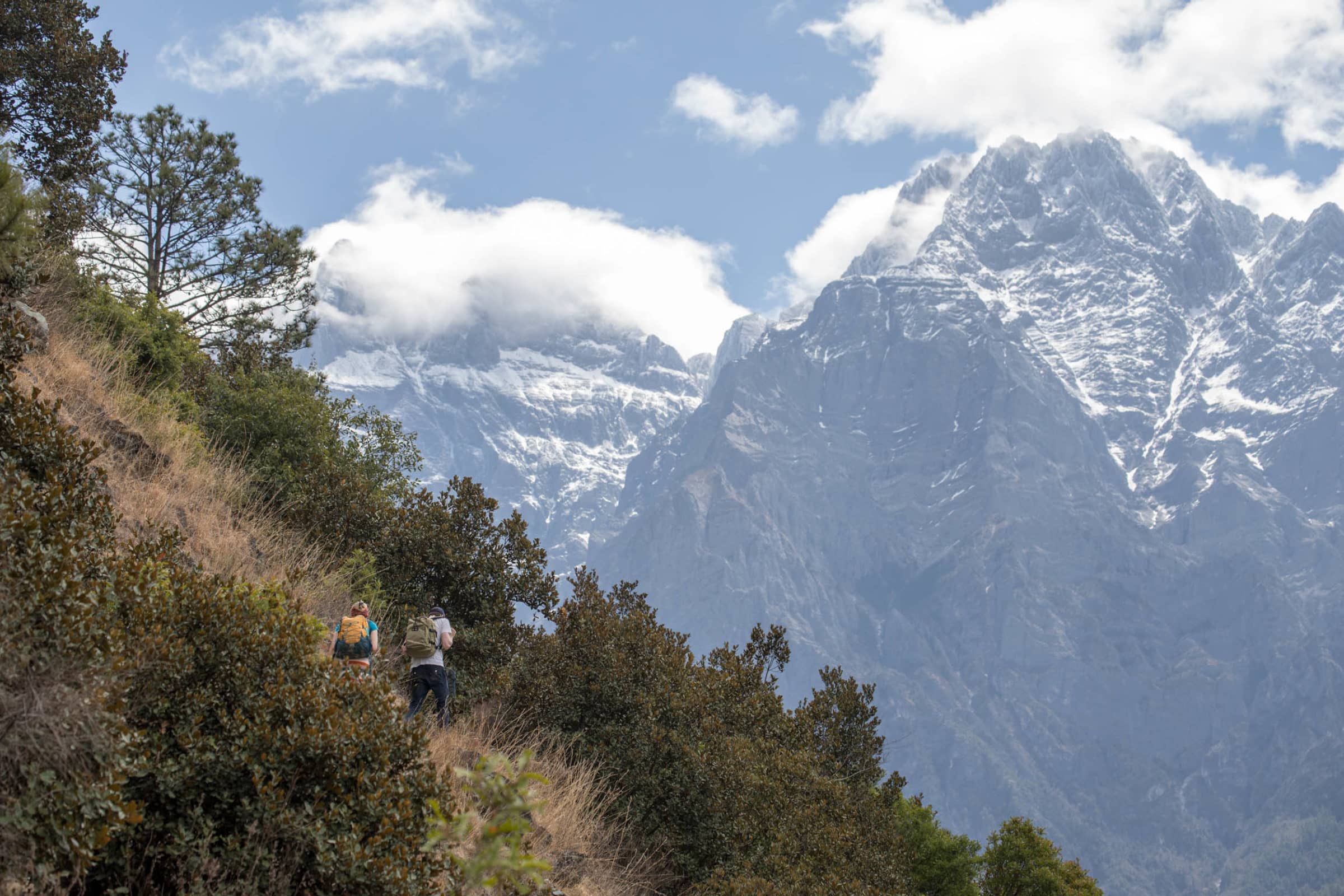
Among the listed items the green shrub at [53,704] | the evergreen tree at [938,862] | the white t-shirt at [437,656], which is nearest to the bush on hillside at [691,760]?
the white t-shirt at [437,656]

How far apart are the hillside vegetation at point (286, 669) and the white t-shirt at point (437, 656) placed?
76 centimetres

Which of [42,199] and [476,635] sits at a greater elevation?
[42,199]

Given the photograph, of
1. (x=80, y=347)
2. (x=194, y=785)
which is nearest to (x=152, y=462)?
(x=80, y=347)

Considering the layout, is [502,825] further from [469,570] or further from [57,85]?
[57,85]

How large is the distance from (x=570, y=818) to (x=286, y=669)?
22.3 feet

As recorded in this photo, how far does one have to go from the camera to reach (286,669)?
31.5ft

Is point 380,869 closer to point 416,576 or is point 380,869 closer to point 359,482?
point 416,576

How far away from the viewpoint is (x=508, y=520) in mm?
22109

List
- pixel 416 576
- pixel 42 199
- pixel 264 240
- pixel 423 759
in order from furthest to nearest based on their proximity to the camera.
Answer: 1. pixel 264 240
2. pixel 416 576
3. pixel 42 199
4. pixel 423 759

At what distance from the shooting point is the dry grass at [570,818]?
45.9 feet

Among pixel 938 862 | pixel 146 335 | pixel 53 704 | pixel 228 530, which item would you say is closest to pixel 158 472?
pixel 228 530

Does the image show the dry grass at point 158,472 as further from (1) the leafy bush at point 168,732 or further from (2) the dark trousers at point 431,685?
(1) the leafy bush at point 168,732

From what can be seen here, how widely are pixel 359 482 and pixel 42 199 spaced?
1053cm

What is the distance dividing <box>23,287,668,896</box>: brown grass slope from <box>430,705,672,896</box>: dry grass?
0.10ft
